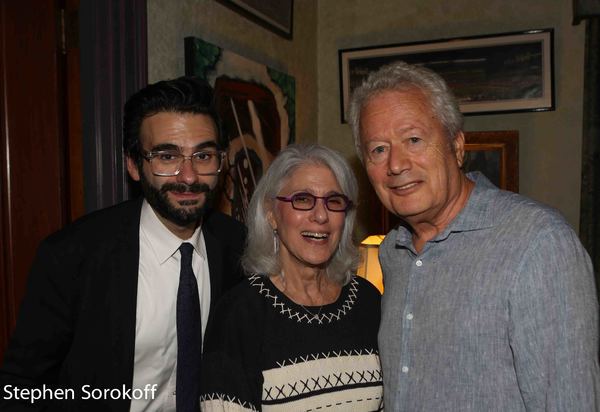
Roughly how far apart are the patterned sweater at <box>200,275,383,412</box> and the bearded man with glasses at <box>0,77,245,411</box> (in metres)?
0.20

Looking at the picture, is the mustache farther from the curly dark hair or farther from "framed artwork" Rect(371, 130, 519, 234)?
"framed artwork" Rect(371, 130, 519, 234)

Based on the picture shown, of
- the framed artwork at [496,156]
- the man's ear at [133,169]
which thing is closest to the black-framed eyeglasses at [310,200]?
the man's ear at [133,169]

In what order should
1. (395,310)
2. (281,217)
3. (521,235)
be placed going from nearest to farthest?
(521,235)
(395,310)
(281,217)

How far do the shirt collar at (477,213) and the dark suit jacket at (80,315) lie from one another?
3.47 feet

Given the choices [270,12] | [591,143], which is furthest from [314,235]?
[591,143]

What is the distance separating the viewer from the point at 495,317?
1386 millimetres

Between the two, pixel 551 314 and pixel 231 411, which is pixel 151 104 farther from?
pixel 551 314

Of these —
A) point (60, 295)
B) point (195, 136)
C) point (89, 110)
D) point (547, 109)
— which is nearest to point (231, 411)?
point (60, 295)

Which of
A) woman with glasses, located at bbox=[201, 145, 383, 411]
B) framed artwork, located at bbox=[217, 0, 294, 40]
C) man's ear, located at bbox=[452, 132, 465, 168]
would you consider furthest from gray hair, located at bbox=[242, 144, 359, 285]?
framed artwork, located at bbox=[217, 0, 294, 40]

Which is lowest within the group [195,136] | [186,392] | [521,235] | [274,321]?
[186,392]

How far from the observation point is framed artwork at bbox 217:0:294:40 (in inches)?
117

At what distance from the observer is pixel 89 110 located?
2098 mm

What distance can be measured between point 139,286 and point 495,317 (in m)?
1.19

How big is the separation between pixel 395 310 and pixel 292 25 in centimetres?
259
